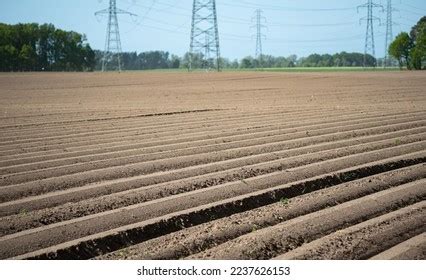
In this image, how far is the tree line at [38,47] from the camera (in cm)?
1686

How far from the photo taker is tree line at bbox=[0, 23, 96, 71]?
1686cm

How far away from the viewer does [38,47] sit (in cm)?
1980

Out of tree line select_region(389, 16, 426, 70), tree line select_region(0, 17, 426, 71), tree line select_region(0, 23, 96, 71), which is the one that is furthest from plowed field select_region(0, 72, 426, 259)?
tree line select_region(389, 16, 426, 70)

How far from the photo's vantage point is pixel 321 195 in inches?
185

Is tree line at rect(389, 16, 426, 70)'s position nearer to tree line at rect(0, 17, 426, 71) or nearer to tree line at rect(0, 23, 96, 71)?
tree line at rect(0, 17, 426, 71)

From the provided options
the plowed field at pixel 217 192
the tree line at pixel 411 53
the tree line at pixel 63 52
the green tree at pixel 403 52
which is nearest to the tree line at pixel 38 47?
the tree line at pixel 63 52

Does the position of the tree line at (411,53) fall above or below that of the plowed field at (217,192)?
above

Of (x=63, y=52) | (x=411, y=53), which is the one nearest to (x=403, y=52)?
(x=411, y=53)

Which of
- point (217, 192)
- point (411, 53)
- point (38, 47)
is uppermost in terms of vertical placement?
point (38, 47)

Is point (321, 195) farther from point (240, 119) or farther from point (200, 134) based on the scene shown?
point (240, 119)

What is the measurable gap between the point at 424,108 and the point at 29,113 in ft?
38.0

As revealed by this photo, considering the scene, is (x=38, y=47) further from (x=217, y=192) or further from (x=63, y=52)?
(x=217, y=192)

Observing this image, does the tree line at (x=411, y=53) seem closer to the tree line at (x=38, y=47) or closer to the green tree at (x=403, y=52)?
the green tree at (x=403, y=52)
